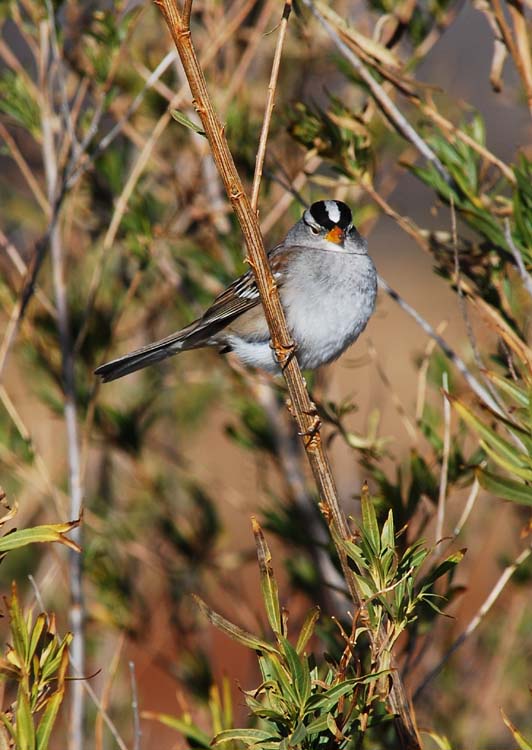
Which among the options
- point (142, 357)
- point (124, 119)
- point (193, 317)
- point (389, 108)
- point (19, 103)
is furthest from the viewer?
point (193, 317)

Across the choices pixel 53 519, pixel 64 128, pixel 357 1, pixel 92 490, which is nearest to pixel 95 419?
pixel 53 519

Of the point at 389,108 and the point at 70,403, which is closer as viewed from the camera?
the point at 389,108

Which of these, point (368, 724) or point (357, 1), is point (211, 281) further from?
point (368, 724)

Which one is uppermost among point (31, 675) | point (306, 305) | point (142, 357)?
point (31, 675)

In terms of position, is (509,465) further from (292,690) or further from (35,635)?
(35,635)

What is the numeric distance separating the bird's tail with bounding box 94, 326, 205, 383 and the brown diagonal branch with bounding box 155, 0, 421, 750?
0.96m

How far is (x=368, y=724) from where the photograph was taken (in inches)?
55.5

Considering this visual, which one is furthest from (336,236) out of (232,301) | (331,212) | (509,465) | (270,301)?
(509,465)

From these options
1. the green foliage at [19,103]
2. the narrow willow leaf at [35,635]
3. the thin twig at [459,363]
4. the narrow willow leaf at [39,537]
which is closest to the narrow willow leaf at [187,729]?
the narrow willow leaf at [35,635]

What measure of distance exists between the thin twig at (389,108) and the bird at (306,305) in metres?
0.62

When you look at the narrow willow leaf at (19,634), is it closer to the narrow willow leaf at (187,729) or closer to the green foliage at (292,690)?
the green foliage at (292,690)

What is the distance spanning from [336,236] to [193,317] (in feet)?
1.75

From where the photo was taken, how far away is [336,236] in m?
2.82

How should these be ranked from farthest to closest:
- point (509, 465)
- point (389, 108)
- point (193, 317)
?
point (193, 317)
point (389, 108)
point (509, 465)
